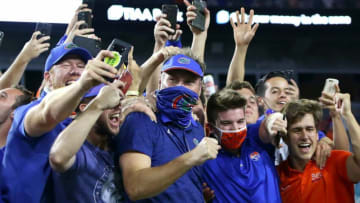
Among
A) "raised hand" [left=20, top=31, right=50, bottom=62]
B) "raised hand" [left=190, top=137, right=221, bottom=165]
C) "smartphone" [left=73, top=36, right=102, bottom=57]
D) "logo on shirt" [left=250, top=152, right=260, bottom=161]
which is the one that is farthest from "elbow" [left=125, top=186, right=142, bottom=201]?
"raised hand" [left=20, top=31, right=50, bottom=62]

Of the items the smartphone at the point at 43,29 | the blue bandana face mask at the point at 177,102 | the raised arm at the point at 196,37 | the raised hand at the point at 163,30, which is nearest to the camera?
the blue bandana face mask at the point at 177,102

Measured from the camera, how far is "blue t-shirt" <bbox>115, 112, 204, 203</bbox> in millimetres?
2238

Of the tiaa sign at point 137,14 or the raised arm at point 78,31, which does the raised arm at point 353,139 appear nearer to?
the raised arm at point 78,31

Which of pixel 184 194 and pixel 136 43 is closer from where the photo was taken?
pixel 184 194

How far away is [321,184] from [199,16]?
136cm

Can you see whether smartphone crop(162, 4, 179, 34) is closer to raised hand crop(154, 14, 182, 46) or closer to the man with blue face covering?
raised hand crop(154, 14, 182, 46)

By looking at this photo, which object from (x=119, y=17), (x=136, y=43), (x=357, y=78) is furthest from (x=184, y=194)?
(x=357, y=78)

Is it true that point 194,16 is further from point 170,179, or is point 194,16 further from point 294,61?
point 294,61

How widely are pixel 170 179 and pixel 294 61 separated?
7.17 m

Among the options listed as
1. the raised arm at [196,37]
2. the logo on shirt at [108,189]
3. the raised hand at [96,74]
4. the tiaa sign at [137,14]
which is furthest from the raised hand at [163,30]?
the tiaa sign at [137,14]

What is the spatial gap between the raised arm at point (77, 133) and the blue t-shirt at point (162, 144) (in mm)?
354

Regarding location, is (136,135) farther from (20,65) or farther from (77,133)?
(20,65)

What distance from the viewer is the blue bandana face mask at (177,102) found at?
2.38 meters

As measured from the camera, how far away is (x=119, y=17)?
7250 millimetres
